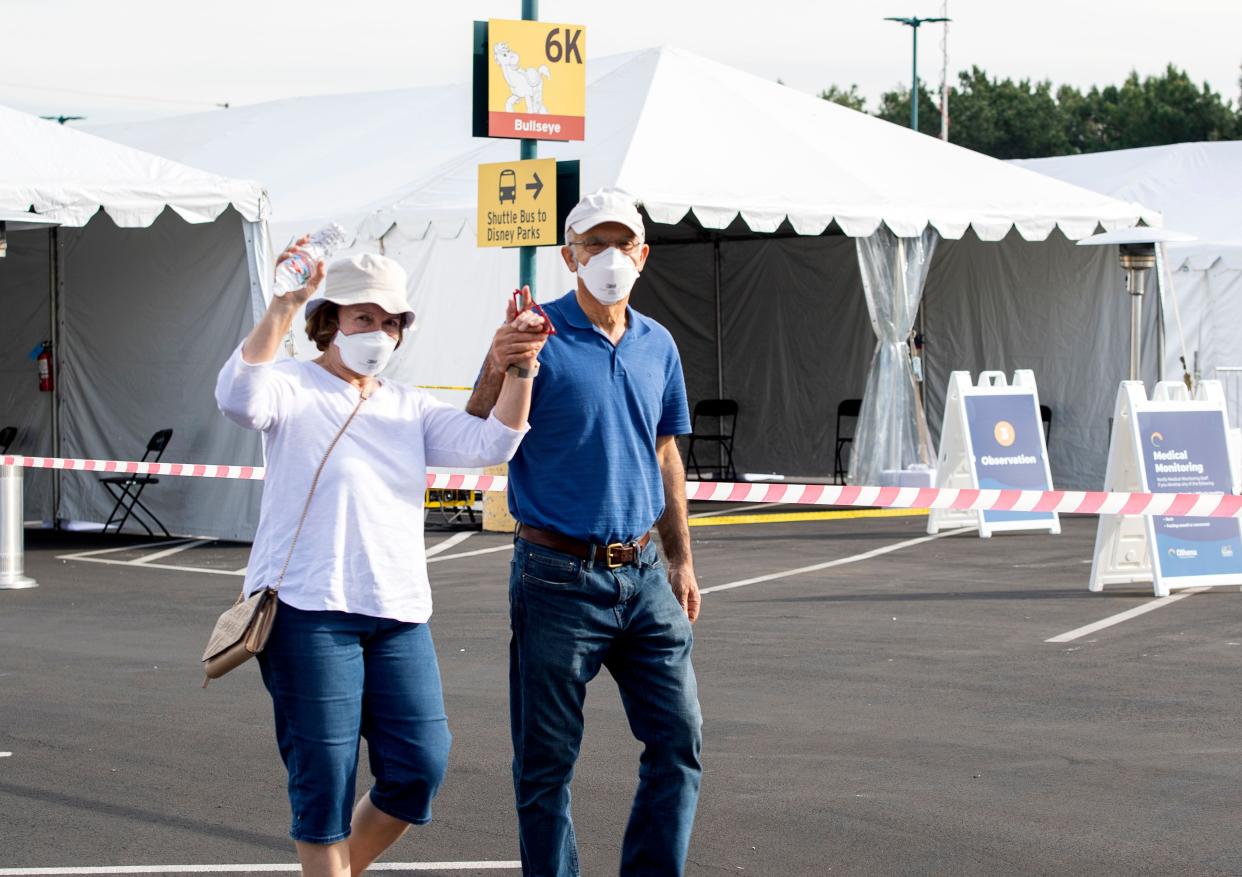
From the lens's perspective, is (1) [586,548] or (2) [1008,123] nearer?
(1) [586,548]

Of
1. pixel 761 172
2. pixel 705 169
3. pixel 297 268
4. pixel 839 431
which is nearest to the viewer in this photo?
pixel 297 268

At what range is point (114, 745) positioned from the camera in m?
7.31

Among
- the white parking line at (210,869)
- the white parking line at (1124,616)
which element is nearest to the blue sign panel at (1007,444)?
the white parking line at (1124,616)

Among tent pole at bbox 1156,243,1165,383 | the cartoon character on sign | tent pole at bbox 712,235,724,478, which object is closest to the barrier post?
the cartoon character on sign

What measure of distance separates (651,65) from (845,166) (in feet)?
8.25

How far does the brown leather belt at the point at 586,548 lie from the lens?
478 cm

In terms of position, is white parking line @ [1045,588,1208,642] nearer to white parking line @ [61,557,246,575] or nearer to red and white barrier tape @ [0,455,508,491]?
red and white barrier tape @ [0,455,508,491]

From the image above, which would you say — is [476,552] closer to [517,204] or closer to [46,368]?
[517,204]

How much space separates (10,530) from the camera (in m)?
13.0

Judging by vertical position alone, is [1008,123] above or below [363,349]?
above

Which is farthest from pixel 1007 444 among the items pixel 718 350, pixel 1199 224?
pixel 1199 224

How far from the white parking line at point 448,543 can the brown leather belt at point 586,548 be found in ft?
32.0

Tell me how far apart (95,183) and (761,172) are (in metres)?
6.61

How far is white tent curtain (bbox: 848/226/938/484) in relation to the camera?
18.2 meters
